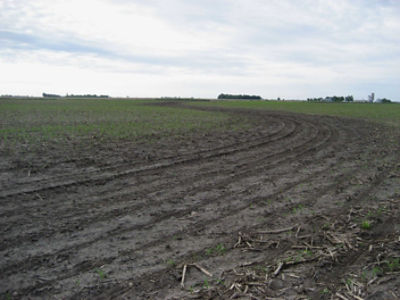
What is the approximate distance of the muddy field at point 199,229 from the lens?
3.94 m

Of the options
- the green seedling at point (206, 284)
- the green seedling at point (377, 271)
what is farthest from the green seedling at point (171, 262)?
the green seedling at point (377, 271)

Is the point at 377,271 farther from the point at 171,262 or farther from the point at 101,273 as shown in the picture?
the point at 101,273

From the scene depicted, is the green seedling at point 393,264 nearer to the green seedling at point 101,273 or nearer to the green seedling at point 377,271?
the green seedling at point 377,271

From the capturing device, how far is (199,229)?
548 centimetres

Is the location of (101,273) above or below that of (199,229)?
below

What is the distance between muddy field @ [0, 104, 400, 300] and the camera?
3.94 metres

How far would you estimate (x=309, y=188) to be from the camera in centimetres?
781

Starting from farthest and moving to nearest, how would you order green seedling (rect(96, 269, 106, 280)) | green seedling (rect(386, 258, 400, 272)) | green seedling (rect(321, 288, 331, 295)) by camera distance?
green seedling (rect(386, 258, 400, 272)) → green seedling (rect(96, 269, 106, 280)) → green seedling (rect(321, 288, 331, 295))

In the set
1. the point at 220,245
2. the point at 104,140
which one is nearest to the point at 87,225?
the point at 220,245

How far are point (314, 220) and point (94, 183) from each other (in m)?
5.34

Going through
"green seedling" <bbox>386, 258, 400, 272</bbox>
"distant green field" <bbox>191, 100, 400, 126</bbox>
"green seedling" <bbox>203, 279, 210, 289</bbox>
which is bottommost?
"green seedling" <bbox>203, 279, 210, 289</bbox>

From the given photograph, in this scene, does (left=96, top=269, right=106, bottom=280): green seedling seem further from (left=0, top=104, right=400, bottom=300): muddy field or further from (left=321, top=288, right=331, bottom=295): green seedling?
(left=321, top=288, right=331, bottom=295): green seedling

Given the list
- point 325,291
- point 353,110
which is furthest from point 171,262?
point 353,110

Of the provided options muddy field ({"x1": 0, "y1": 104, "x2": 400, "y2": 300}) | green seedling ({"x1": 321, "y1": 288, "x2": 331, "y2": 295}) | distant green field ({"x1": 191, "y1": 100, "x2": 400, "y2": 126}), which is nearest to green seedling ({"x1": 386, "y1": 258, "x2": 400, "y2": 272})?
muddy field ({"x1": 0, "y1": 104, "x2": 400, "y2": 300})
